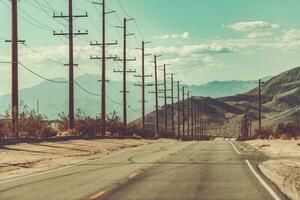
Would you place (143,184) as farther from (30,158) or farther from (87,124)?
(87,124)

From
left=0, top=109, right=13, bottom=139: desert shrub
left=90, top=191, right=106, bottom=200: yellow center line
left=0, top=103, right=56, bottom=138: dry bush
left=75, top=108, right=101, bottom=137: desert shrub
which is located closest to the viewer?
left=90, top=191, right=106, bottom=200: yellow center line

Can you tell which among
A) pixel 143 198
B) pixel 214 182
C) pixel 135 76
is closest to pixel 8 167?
pixel 214 182

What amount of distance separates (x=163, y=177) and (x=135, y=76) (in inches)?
2796

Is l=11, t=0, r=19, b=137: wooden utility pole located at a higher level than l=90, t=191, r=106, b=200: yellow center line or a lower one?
higher

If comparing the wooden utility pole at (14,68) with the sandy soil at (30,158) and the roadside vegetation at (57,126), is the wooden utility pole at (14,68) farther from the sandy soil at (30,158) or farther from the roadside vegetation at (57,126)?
the sandy soil at (30,158)

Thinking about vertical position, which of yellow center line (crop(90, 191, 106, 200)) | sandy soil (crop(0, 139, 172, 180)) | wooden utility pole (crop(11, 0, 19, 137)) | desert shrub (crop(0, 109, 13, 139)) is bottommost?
yellow center line (crop(90, 191, 106, 200))

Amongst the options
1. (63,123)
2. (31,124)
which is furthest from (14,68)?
(63,123)

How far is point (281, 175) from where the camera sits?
19562 mm

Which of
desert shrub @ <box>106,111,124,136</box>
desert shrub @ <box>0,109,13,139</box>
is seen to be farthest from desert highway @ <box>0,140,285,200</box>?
desert shrub @ <box>106,111,124,136</box>

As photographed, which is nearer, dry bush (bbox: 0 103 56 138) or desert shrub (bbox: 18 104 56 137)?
dry bush (bbox: 0 103 56 138)

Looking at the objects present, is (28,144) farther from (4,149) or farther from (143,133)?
(143,133)

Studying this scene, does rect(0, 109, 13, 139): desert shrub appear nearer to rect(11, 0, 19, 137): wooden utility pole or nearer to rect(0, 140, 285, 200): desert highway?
rect(11, 0, 19, 137): wooden utility pole

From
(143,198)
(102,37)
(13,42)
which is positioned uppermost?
(102,37)

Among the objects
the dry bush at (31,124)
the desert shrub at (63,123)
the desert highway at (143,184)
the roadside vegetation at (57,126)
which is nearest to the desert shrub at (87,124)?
the roadside vegetation at (57,126)
